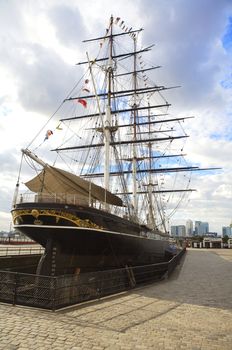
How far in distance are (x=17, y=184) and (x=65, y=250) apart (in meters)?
4.63

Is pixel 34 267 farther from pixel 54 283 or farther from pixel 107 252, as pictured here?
pixel 54 283

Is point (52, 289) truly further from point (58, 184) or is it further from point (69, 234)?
point (58, 184)

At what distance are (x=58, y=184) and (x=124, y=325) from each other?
12553 millimetres

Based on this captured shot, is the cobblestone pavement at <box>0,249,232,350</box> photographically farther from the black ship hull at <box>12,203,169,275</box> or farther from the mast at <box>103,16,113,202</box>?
the mast at <box>103,16,113,202</box>

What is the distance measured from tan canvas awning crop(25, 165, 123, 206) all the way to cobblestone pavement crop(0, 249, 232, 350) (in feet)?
29.5

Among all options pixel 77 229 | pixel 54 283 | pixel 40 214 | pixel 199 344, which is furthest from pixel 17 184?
pixel 199 344

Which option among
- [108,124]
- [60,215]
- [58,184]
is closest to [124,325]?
[60,215]

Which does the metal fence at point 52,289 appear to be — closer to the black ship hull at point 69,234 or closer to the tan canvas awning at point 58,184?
the black ship hull at point 69,234

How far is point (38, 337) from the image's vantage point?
651 cm

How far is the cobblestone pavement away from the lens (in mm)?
6398

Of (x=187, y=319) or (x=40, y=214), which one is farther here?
(x=40, y=214)

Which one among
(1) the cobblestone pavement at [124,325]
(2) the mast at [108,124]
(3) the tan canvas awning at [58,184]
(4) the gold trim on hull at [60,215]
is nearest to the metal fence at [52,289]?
(1) the cobblestone pavement at [124,325]

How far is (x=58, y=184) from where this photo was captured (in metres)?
19.5

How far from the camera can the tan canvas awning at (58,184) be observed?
1948 centimetres
